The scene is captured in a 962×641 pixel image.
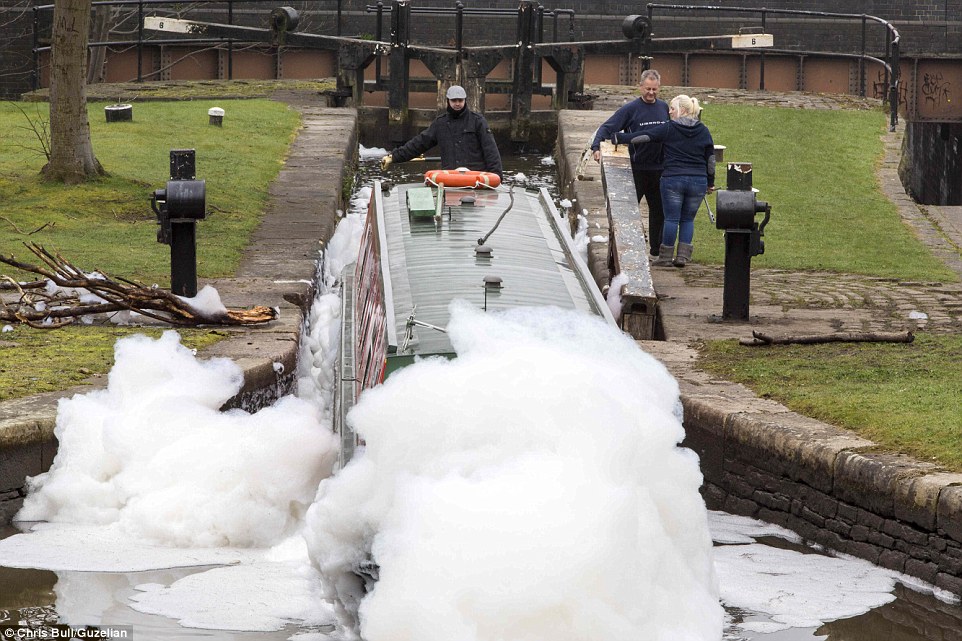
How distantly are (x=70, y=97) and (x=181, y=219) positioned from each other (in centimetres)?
541

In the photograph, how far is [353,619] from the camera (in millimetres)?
7168

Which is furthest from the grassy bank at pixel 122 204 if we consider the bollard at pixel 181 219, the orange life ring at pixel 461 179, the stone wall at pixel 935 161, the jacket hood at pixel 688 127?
the stone wall at pixel 935 161

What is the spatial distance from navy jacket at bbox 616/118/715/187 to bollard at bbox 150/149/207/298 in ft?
13.7

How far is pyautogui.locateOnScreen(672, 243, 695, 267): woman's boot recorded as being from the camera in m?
14.2

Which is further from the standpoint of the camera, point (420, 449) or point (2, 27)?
point (2, 27)

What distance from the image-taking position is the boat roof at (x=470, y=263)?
824 centimetres

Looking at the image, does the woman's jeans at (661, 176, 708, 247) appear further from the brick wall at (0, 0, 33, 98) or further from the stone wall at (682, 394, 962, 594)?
the brick wall at (0, 0, 33, 98)

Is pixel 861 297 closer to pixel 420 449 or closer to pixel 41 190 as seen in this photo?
pixel 420 449

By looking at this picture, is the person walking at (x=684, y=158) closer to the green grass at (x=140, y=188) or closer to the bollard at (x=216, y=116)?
the green grass at (x=140, y=188)

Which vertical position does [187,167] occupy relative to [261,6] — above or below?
below

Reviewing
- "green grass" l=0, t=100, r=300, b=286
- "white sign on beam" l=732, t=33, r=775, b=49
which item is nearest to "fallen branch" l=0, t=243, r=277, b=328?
"green grass" l=0, t=100, r=300, b=286

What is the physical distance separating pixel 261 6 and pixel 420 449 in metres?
30.9

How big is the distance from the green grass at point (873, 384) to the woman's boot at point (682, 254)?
9.50ft

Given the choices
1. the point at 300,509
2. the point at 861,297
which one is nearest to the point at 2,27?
the point at 861,297
